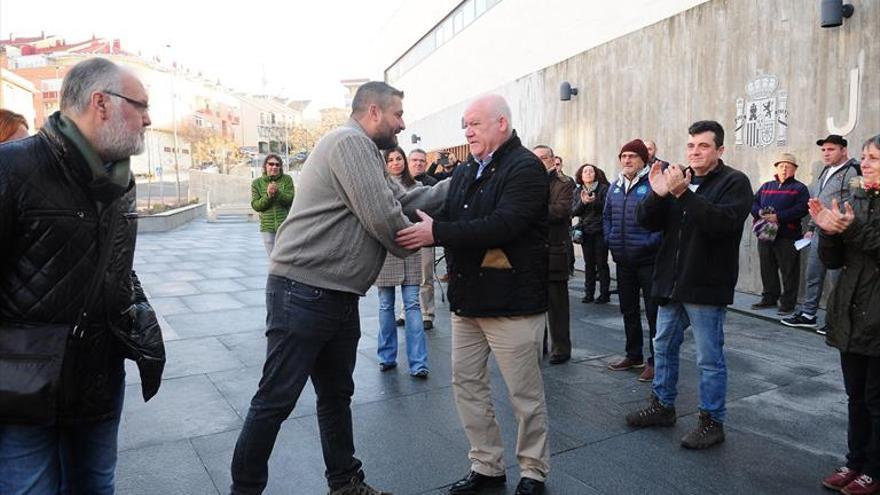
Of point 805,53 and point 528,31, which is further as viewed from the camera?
point 528,31

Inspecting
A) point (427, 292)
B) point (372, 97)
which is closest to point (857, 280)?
point (372, 97)

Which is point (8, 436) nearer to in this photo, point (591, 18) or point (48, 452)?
point (48, 452)

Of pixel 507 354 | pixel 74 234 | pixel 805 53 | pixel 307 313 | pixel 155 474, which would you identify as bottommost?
pixel 155 474

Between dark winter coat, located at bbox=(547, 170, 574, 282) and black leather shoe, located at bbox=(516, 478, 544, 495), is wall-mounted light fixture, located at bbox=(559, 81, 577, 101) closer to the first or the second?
dark winter coat, located at bbox=(547, 170, 574, 282)

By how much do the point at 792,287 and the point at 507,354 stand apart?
5664 millimetres

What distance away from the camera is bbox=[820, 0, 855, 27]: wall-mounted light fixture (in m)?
6.90

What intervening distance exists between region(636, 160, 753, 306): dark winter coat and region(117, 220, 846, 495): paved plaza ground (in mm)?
937

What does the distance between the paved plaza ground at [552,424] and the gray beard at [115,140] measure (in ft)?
6.39

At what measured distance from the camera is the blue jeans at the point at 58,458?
192cm

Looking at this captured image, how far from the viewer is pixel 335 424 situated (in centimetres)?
311

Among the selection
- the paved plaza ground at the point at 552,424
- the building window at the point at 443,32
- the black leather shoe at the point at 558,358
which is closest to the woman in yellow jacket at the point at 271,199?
the paved plaza ground at the point at 552,424

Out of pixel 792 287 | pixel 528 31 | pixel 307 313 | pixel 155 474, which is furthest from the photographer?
pixel 528 31

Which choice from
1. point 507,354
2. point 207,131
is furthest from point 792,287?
point 207,131

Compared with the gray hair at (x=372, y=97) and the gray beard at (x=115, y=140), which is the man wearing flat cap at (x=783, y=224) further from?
the gray beard at (x=115, y=140)
